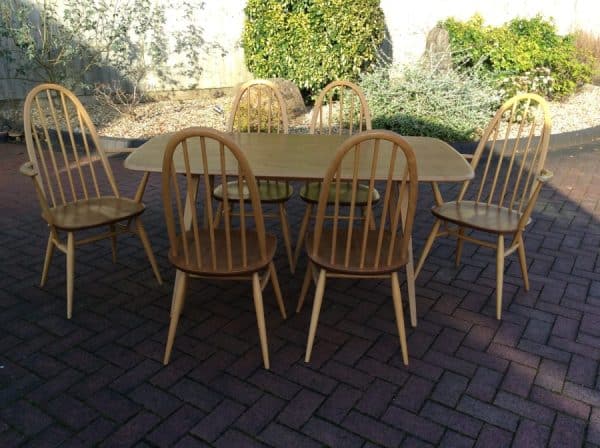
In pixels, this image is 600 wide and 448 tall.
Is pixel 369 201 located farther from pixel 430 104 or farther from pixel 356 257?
pixel 430 104

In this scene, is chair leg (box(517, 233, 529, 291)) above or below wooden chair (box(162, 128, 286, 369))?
below

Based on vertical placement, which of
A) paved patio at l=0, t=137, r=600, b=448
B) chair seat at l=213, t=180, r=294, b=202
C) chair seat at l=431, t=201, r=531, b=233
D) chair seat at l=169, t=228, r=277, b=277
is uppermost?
chair seat at l=213, t=180, r=294, b=202

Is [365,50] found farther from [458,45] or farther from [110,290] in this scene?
[110,290]

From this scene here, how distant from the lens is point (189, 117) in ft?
21.4

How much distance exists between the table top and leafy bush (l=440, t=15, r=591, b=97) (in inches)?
175

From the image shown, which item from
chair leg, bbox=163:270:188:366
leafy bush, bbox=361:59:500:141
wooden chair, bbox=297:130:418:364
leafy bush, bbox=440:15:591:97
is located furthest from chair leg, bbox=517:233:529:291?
leafy bush, bbox=440:15:591:97

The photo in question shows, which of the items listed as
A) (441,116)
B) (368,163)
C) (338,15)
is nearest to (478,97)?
(441,116)

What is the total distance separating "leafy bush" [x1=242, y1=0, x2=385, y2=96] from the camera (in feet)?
20.9

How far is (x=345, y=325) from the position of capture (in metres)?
2.44

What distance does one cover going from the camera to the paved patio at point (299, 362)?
181 cm

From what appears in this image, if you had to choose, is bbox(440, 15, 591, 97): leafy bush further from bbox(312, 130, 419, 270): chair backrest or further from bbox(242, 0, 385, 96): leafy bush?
bbox(312, 130, 419, 270): chair backrest

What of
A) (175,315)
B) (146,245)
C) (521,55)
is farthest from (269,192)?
(521,55)

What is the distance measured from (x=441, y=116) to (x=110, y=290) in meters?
4.14

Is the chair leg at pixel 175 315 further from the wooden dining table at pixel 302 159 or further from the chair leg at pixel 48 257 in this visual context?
the chair leg at pixel 48 257
